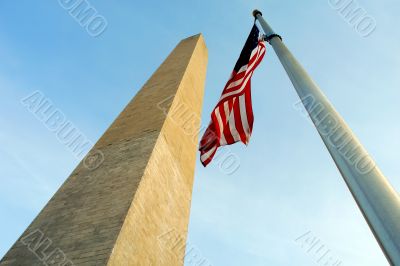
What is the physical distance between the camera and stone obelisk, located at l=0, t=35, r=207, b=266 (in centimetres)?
512

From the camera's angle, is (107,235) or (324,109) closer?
(324,109)

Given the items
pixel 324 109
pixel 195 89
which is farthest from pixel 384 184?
pixel 195 89

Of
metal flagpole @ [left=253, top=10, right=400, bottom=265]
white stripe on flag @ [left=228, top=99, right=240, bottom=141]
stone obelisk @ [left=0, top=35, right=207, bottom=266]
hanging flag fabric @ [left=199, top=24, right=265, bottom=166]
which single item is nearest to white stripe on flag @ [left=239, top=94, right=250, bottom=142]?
hanging flag fabric @ [left=199, top=24, right=265, bottom=166]

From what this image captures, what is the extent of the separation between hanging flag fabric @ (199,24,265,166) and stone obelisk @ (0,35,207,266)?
1.16m

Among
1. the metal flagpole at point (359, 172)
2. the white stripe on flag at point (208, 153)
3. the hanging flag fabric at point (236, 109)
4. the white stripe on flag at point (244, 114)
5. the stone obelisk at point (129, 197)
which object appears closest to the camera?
the metal flagpole at point (359, 172)

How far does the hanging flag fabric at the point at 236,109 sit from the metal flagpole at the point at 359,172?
5.89ft

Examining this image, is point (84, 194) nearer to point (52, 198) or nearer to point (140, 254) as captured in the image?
point (52, 198)

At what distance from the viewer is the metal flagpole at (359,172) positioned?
220cm

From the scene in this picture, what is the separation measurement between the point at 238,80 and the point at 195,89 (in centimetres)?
480

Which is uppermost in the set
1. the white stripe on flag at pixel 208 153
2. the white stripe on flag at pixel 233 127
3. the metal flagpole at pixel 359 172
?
the white stripe on flag at pixel 233 127

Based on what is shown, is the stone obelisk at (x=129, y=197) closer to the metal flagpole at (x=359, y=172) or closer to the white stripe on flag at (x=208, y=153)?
the white stripe on flag at (x=208, y=153)

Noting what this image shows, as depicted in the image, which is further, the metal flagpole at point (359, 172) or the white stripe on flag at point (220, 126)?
the white stripe on flag at point (220, 126)

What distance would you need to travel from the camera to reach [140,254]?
17.4 ft

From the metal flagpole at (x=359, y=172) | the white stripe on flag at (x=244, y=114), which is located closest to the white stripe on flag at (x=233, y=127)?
the white stripe on flag at (x=244, y=114)
